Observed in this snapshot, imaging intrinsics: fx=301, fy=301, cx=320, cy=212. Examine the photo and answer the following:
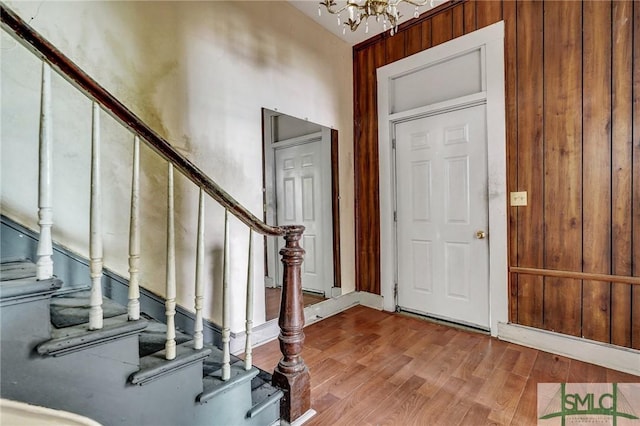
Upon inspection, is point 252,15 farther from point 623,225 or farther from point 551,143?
point 623,225

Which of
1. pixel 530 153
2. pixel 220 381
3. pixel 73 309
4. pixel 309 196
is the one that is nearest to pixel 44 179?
pixel 73 309

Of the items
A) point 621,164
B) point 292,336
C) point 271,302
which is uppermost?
point 621,164

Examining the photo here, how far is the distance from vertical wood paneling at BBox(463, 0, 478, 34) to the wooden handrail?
2.65 metres

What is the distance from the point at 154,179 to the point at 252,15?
1.58m

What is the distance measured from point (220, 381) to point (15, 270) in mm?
937

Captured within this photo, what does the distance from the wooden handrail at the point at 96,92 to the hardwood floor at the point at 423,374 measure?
126 centimetres

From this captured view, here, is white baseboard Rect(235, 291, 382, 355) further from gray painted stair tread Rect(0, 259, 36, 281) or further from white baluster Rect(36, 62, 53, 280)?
white baluster Rect(36, 62, 53, 280)

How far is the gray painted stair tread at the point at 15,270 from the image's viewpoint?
103 centimetres

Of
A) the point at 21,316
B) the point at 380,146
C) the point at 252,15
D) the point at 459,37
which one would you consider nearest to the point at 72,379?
the point at 21,316

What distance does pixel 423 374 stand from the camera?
203 centimetres

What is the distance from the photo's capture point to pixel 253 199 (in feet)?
8.19

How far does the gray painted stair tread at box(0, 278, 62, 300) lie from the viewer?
87 centimetres

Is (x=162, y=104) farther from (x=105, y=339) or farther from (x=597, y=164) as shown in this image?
(x=597, y=164)

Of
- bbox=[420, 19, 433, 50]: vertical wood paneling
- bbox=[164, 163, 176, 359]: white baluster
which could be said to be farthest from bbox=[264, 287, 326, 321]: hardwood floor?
bbox=[420, 19, 433, 50]: vertical wood paneling
